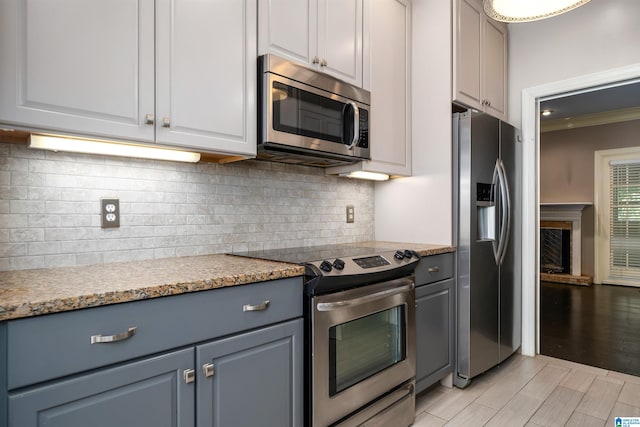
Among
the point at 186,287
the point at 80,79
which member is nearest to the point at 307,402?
the point at 186,287

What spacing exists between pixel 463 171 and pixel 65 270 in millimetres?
2215

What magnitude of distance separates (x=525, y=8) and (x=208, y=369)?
7.01 feet

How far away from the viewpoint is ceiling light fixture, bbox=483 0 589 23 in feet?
5.75

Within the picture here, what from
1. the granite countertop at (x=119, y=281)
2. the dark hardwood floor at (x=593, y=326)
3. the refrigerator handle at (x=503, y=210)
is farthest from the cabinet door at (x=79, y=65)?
the dark hardwood floor at (x=593, y=326)

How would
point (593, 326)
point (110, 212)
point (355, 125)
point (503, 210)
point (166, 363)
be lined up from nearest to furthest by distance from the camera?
point (166, 363), point (110, 212), point (355, 125), point (503, 210), point (593, 326)

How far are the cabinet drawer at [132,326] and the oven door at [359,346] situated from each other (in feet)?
0.72

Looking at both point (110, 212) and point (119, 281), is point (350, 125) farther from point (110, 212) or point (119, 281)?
point (119, 281)

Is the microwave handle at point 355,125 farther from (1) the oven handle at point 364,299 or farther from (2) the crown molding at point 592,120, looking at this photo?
(2) the crown molding at point 592,120

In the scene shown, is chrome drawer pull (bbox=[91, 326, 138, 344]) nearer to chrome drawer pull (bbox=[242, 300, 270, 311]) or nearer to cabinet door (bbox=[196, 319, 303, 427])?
cabinet door (bbox=[196, 319, 303, 427])

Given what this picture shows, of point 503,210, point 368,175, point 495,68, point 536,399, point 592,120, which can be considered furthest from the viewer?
point 592,120

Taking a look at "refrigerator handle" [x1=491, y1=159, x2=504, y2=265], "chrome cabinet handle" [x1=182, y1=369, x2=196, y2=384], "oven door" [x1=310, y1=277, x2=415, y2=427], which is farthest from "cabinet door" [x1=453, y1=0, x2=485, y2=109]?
"chrome cabinet handle" [x1=182, y1=369, x2=196, y2=384]

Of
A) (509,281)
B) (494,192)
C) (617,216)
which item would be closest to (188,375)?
(494,192)

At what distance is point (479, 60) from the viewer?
2744 millimetres

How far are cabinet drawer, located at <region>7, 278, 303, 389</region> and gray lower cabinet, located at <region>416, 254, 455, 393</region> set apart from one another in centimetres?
104
